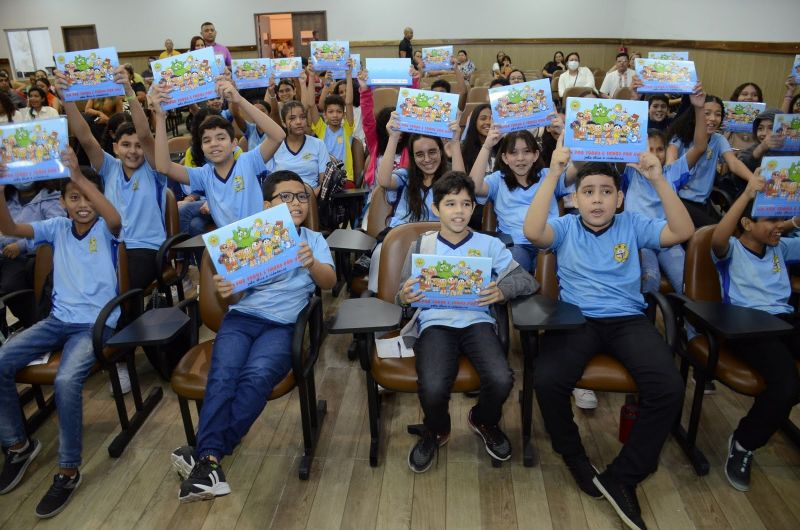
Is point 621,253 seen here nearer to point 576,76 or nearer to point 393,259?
point 393,259

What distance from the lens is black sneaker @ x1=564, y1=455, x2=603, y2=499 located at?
223cm

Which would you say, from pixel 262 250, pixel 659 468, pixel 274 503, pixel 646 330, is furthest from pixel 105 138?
pixel 659 468

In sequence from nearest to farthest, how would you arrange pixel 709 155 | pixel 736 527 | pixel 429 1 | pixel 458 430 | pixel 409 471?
pixel 736 527 → pixel 409 471 → pixel 458 430 → pixel 709 155 → pixel 429 1

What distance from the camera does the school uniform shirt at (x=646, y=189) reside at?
3285 mm

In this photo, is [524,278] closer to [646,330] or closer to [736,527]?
[646,330]

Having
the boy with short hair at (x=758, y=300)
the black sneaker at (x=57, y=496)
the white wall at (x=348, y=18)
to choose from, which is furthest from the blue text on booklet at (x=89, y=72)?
the white wall at (x=348, y=18)

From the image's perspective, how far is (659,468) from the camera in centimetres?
240

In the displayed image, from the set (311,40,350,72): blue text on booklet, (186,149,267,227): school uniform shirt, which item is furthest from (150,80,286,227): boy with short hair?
(311,40,350,72): blue text on booklet

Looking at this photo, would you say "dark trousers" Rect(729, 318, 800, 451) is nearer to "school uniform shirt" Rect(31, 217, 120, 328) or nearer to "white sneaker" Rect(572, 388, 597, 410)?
"white sneaker" Rect(572, 388, 597, 410)

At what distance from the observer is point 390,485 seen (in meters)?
2.36

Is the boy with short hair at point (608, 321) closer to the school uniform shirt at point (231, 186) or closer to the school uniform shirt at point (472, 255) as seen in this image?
Result: the school uniform shirt at point (472, 255)

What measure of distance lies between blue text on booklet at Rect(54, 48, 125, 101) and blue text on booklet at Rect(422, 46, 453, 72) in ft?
11.6

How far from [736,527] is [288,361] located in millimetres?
1818

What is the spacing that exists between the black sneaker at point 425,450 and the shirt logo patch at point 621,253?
107cm
